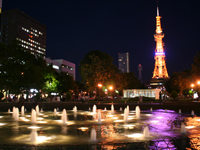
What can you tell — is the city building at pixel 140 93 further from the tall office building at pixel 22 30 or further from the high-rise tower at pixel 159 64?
the high-rise tower at pixel 159 64

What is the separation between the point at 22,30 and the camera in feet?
418

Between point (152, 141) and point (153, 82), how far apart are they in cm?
14129

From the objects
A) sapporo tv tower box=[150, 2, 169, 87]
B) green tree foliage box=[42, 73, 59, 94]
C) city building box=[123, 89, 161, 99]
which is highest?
sapporo tv tower box=[150, 2, 169, 87]

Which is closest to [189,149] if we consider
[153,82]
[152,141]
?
[152,141]

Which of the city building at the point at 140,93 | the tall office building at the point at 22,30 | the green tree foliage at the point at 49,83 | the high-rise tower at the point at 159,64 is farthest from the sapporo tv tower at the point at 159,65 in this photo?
the green tree foliage at the point at 49,83

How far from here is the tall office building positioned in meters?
122

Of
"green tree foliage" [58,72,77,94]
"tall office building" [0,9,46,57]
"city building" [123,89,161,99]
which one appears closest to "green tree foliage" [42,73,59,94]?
"green tree foliage" [58,72,77,94]

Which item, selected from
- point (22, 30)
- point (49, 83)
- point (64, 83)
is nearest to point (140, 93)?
point (64, 83)

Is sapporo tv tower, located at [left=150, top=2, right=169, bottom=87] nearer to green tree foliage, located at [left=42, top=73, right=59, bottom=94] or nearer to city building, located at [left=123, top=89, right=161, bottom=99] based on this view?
city building, located at [left=123, top=89, right=161, bottom=99]

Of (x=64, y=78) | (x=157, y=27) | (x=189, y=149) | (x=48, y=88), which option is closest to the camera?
(x=189, y=149)

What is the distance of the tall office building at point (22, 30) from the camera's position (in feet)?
399

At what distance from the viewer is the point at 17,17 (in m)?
124

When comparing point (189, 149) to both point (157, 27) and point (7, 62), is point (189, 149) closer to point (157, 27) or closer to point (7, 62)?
point (7, 62)

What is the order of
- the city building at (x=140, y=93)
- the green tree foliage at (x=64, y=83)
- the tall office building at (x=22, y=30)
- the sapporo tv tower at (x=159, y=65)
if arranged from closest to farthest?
the city building at (x=140, y=93) < the green tree foliage at (x=64, y=83) < the tall office building at (x=22, y=30) < the sapporo tv tower at (x=159, y=65)
